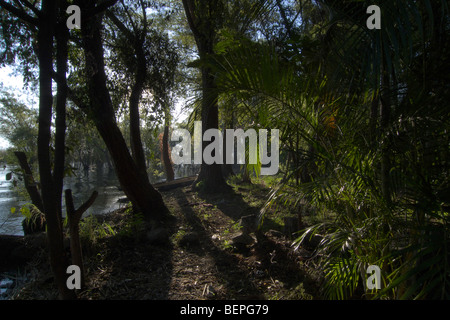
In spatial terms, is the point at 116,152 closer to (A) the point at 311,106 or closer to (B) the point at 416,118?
(A) the point at 311,106

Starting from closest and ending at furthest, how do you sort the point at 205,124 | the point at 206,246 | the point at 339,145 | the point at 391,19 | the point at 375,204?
the point at 391,19 < the point at 375,204 < the point at 339,145 < the point at 206,246 < the point at 205,124

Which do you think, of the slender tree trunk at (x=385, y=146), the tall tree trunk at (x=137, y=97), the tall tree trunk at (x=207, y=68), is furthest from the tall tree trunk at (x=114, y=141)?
the slender tree trunk at (x=385, y=146)

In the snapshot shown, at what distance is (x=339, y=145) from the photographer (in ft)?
7.70

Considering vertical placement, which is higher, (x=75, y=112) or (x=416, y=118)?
(x=75, y=112)

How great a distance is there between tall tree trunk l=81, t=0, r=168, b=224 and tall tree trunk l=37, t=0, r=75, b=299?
3.79ft

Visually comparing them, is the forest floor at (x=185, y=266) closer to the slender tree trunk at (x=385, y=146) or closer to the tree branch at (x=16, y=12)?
the slender tree trunk at (x=385, y=146)

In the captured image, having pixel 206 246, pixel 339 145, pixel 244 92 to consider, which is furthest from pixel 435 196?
pixel 206 246

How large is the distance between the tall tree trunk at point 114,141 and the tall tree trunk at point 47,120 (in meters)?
1.16

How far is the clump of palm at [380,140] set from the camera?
156cm

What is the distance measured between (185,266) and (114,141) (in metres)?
2.46

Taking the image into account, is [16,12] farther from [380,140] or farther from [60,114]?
[380,140]

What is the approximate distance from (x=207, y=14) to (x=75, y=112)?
2.77 meters

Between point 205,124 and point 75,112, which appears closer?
point 75,112

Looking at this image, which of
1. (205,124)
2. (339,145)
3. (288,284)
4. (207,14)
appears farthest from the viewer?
(205,124)
